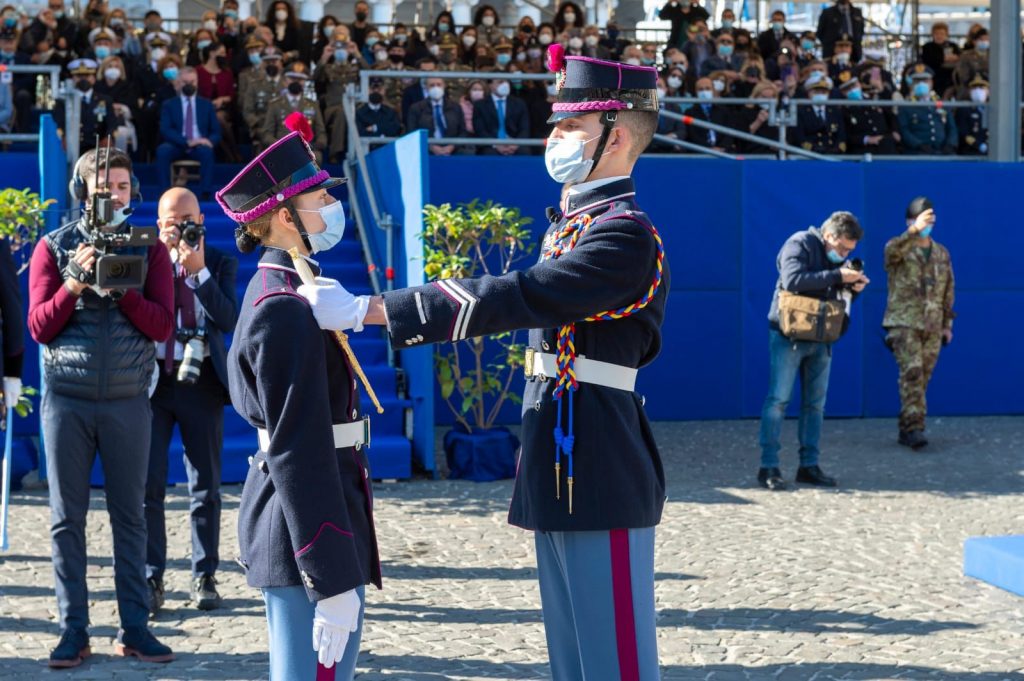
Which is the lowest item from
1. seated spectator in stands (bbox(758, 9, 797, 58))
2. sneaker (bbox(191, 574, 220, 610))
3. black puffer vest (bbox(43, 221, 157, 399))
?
sneaker (bbox(191, 574, 220, 610))

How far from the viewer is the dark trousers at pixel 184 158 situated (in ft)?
39.2

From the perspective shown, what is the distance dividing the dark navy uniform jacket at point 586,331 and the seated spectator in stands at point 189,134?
9133 millimetres

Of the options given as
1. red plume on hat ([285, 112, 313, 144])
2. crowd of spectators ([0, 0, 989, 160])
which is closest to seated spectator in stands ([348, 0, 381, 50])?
crowd of spectators ([0, 0, 989, 160])

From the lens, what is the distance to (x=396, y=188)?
10.1 meters

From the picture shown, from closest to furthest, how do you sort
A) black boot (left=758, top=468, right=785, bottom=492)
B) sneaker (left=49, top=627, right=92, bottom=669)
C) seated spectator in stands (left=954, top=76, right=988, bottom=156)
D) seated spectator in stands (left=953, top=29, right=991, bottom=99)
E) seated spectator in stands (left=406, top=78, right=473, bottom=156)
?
sneaker (left=49, top=627, right=92, bottom=669), black boot (left=758, top=468, right=785, bottom=492), seated spectator in stands (left=406, top=78, right=473, bottom=156), seated spectator in stands (left=954, top=76, right=988, bottom=156), seated spectator in stands (left=953, top=29, right=991, bottom=99)

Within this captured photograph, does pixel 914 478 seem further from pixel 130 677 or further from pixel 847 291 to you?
pixel 130 677

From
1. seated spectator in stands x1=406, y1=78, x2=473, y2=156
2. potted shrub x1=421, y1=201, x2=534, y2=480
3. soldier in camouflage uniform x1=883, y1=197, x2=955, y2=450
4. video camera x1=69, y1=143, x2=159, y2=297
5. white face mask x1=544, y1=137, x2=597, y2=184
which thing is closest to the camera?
white face mask x1=544, y1=137, x2=597, y2=184

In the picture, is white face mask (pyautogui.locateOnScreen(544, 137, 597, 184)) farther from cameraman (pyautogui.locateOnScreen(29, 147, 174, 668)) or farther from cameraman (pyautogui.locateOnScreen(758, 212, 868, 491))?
cameraman (pyautogui.locateOnScreen(758, 212, 868, 491))

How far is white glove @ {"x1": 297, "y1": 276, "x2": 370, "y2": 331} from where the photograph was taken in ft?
9.37

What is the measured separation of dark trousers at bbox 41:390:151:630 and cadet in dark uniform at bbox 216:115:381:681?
1.98 m

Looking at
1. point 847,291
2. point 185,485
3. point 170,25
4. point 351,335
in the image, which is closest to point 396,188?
point 351,335

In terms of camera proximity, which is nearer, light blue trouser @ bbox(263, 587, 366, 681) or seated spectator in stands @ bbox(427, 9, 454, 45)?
light blue trouser @ bbox(263, 587, 366, 681)

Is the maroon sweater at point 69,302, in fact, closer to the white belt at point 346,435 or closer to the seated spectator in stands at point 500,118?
the white belt at point 346,435

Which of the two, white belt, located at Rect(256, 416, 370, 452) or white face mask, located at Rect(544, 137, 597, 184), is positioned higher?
white face mask, located at Rect(544, 137, 597, 184)
